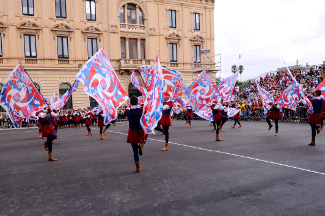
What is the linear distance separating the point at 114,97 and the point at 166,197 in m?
3.67

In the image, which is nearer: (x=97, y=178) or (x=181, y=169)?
(x=97, y=178)

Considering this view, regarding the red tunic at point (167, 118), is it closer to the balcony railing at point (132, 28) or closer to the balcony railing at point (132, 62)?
the balcony railing at point (132, 62)

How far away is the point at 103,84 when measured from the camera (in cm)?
773

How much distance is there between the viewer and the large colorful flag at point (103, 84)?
7.29 metres

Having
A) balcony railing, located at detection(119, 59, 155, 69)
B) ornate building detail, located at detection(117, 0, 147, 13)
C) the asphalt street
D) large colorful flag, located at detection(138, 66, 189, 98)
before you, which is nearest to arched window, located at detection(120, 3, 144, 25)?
ornate building detail, located at detection(117, 0, 147, 13)

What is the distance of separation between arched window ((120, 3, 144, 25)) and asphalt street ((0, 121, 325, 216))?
2502cm

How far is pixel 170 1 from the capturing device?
1331 inches

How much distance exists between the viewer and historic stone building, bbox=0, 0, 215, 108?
2698 centimetres

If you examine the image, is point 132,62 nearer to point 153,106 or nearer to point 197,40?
point 197,40

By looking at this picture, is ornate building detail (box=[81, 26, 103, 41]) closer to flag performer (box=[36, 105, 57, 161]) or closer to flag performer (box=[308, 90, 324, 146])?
flag performer (box=[36, 105, 57, 161])

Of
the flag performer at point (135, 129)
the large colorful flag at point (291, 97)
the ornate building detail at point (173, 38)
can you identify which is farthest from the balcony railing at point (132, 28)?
the flag performer at point (135, 129)

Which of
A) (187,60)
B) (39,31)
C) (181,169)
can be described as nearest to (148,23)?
(187,60)

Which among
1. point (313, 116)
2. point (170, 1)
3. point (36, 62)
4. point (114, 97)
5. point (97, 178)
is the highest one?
point (170, 1)

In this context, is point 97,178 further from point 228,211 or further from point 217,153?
point 217,153
